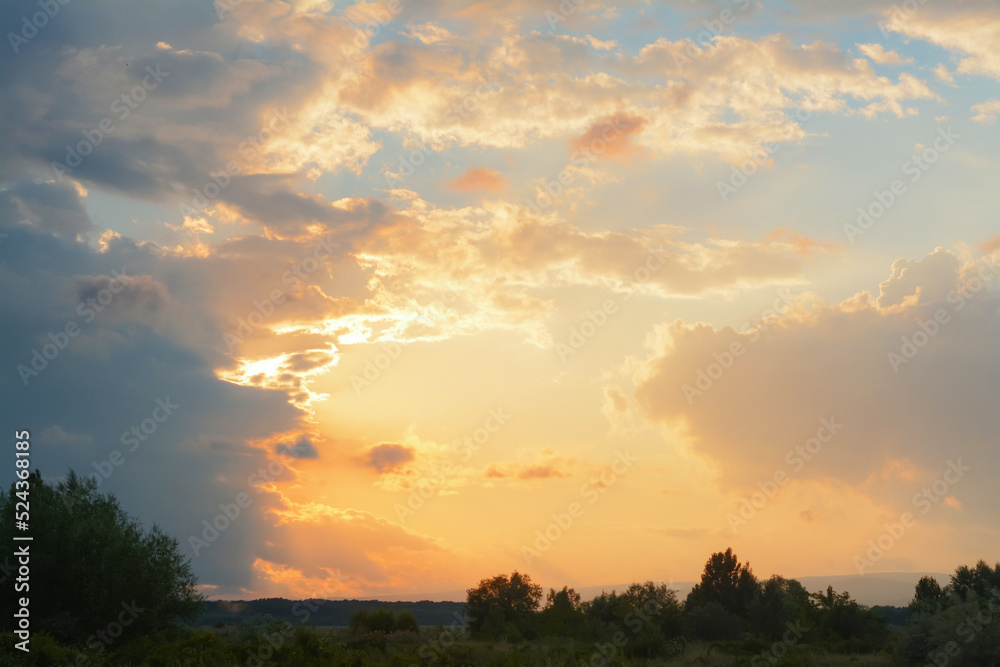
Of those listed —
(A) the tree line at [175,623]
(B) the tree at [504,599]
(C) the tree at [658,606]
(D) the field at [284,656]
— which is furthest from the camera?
(B) the tree at [504,599]

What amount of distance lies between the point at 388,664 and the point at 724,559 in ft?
180

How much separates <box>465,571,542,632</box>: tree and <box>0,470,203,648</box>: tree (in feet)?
121

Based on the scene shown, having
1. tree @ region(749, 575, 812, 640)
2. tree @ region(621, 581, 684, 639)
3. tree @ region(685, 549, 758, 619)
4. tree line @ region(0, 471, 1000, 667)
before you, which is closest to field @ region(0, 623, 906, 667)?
tree line @ region(0, 471, 1000, 667)

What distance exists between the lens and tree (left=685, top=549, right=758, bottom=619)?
7064 cm

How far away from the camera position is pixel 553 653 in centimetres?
3678

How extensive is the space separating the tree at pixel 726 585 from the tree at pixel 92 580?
2001 inches

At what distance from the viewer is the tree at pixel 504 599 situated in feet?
227

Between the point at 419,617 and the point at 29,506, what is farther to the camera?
the point at 419,617

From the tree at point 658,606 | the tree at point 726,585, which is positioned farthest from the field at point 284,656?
the tree at point 726,585

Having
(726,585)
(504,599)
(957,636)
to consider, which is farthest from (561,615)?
(957,636)

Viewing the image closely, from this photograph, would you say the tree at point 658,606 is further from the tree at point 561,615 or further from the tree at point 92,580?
the tree at point 92,580

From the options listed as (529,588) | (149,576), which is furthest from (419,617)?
(149,576)

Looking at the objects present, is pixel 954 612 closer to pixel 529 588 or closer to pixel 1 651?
pixel 1 651

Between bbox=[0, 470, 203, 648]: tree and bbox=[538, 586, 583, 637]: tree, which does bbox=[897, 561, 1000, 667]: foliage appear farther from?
bbox=[0, 470, 203, 648]: tree
